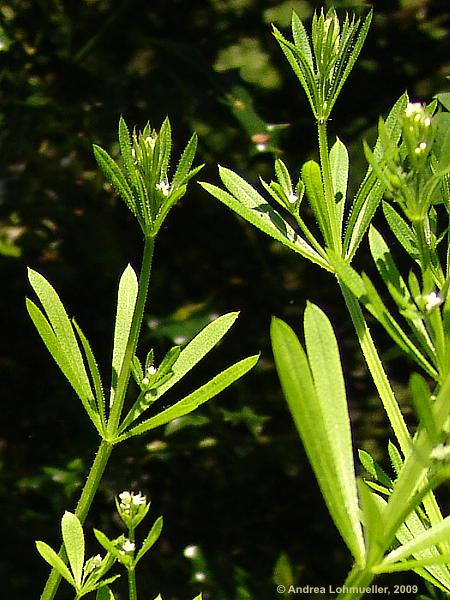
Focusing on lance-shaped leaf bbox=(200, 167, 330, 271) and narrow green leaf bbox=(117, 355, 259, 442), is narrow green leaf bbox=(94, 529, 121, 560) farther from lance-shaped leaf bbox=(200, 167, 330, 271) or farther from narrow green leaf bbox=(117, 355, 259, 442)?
lance-shaped leaf bbox=(200, 167, 330, 271)


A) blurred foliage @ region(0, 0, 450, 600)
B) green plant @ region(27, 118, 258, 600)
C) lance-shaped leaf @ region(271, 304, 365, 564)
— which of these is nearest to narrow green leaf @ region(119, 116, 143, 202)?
green plant @ region(27, 118, 258, 600)

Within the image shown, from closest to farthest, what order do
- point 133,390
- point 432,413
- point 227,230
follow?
point 432,413 → point 133,390 → point 227,230

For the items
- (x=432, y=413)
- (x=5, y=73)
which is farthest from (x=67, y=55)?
(x=432, y=413)

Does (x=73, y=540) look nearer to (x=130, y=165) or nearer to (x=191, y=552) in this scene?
(x=130, y=165)

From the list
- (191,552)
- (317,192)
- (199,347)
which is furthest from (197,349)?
(191,552)

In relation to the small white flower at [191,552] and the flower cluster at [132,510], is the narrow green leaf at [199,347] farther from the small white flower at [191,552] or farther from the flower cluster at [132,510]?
the small white flower at [191,552]

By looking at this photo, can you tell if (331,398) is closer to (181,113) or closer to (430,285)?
(430,285)

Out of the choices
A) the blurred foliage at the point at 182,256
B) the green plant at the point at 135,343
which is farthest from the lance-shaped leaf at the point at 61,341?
the blurred foliage at the point at 182,256
